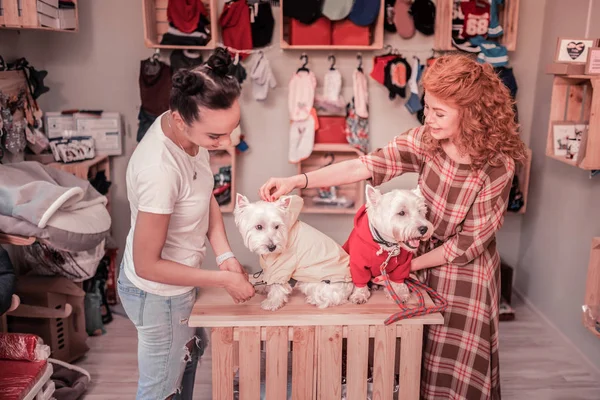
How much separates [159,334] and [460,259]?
3.11ft

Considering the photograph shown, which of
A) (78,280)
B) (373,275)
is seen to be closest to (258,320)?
(373,275)

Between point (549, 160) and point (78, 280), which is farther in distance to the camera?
point (549, 160)

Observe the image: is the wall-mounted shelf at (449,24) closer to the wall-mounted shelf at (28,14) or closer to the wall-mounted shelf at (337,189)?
the wall-mounted shelf at (337,189)

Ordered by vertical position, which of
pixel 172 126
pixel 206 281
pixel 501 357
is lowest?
pixel 501 357

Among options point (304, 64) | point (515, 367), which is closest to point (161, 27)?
point (304, 64)

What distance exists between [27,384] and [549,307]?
2.91 m

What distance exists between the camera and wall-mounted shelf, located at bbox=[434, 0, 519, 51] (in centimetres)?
372

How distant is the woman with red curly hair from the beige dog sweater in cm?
14

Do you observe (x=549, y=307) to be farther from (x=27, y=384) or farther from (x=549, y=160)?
(x=27, y=384)

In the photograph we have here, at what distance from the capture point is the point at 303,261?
6.08 feet

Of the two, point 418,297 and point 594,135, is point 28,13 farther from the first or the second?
point 594,135

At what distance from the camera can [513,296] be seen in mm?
4152

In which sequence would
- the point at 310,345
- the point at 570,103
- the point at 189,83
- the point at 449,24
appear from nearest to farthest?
the point at 189,83, the point at 310,345, the point at 570,103, the point at 449,24

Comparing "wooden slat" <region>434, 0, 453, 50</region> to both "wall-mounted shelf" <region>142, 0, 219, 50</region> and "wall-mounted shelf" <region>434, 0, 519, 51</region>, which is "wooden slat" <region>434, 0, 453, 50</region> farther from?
"wall-mounted shelf" <region>142, 0, 219, 50</region>
